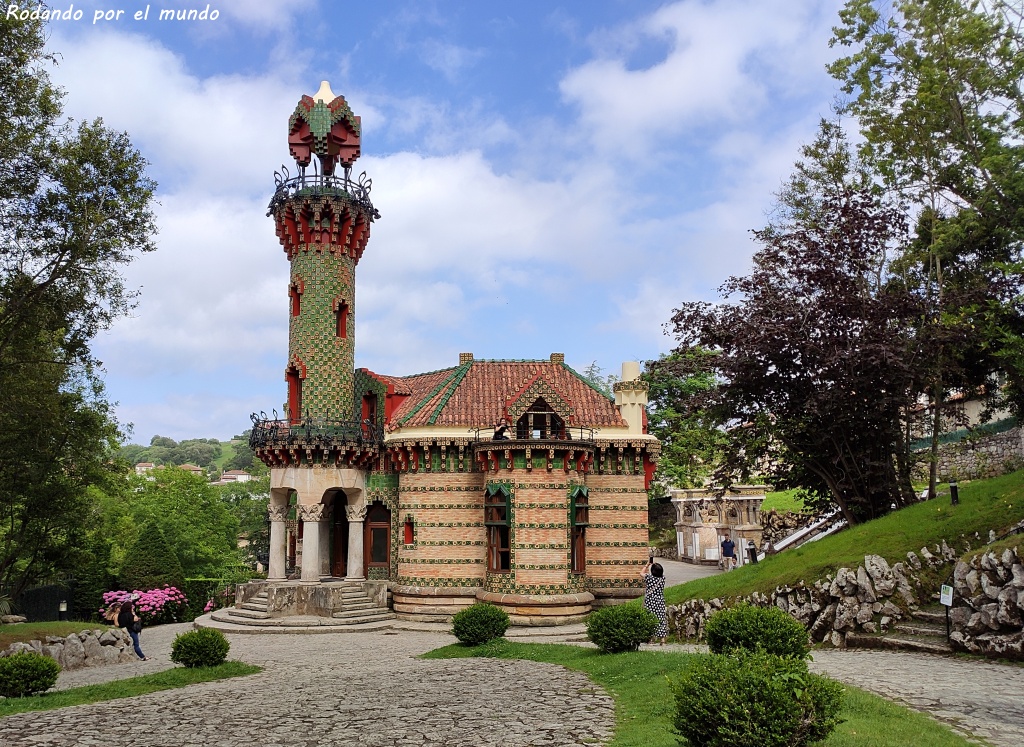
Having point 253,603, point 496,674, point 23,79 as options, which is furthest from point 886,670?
point 23,79

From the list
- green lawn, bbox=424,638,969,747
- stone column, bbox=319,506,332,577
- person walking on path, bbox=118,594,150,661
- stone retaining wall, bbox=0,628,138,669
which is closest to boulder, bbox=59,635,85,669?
stone retaining wall, bbox=0,628,138,669

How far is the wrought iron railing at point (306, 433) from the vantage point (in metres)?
27.2

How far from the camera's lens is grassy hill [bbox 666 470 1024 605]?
17.3 metres

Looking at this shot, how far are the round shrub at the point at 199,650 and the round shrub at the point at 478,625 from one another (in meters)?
5.67

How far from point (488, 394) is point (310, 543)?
8.57m

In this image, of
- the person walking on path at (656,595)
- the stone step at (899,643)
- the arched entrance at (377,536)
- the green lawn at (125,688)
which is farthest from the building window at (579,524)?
the green lawn at (125,688)

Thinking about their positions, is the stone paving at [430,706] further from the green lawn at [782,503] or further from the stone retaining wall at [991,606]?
the green lawn at [782,503]

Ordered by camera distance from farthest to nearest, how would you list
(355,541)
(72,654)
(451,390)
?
(451,390) → (355,541) → (72,654)

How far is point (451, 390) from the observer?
2973 cm

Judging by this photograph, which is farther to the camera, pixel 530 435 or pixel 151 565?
pixel 151 565

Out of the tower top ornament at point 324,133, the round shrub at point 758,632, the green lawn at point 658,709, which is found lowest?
the green lawn at point 658,709

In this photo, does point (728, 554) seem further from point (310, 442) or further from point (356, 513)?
point (310, 442)

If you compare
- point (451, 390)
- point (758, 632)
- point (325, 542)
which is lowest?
point (758, 632)

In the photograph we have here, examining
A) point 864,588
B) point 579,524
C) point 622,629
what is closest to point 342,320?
point 579,524
